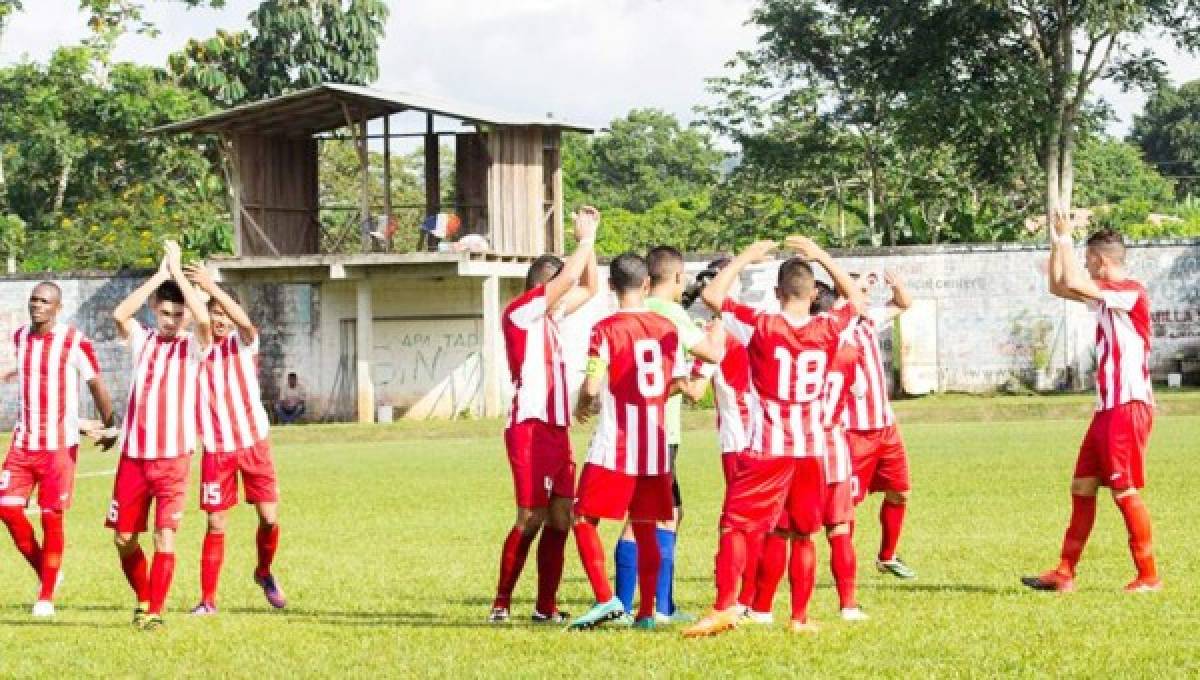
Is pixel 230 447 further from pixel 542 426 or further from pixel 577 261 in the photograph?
pixel 577 261

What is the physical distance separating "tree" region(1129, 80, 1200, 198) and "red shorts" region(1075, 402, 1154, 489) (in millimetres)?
96548

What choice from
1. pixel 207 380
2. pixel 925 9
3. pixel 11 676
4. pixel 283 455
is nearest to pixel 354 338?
pixel 283 455

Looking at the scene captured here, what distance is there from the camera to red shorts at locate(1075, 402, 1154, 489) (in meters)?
12.4

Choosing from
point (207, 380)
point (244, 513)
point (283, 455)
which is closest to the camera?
point (207, 380)

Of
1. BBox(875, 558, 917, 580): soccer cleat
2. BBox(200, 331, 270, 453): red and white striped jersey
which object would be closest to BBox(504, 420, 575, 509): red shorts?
BBox(200, 331, 270, 453): red and white striped jersey

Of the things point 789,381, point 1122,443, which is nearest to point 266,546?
point 789,381

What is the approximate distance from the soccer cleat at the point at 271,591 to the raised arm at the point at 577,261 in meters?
3.14

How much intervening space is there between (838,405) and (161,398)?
416 centimetres

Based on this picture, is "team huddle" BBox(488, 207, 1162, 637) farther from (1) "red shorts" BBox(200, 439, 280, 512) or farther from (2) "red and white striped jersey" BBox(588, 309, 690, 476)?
(1) "red shorts" BBox(200, 439, 280, 512)

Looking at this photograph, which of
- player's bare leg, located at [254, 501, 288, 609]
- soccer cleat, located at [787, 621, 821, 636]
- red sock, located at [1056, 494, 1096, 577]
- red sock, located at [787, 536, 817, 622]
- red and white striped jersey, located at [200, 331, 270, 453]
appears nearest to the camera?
soccer cleat, located at [787, 621, 821, 636]

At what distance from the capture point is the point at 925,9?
5184 cm

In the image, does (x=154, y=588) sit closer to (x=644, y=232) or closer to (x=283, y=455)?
(x=283, y=455)

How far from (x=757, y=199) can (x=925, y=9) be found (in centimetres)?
1288

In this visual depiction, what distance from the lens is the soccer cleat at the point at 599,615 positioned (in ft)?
35.7
